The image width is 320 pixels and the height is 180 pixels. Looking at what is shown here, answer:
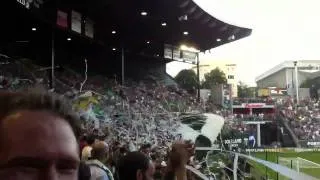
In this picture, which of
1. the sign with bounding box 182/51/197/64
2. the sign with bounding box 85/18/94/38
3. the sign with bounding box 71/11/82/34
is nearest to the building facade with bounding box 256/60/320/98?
the sign with bounding box 182/51/197/64

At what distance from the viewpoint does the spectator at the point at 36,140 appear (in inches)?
38.3

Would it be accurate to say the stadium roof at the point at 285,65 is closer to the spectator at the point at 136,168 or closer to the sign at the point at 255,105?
the sign at the point at 255,105

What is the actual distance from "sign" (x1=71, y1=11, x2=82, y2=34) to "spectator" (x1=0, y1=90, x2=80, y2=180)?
88.3ft

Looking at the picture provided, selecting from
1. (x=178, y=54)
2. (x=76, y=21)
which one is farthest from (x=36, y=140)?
(x=178, y=54)

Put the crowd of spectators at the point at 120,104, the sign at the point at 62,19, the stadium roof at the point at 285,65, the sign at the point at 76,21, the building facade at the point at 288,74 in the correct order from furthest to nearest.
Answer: the stadium roof at the point at 285,65, the building facade at the point at 288,74, the sign at the point at 76,21, the sign at the point at 62,19, the crowd of spectators at the point at 120,104

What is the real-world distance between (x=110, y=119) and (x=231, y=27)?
1847 centimetres

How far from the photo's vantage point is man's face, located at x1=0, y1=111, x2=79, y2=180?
38.2 inches

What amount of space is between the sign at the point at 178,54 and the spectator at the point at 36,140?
43.8 meters

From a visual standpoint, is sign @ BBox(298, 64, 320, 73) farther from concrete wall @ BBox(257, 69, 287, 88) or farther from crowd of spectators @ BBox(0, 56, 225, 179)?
crowd of spectators @ BBox(0, 56, 225, 179)

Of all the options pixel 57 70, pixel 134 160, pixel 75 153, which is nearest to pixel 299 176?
pixel 134 160

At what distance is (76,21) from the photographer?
94.8 ft

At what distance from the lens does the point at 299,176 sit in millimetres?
5941

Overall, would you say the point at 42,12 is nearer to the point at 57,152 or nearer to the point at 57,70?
the point at 57,70

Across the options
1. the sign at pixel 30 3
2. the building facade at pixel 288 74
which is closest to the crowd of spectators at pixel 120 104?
the sign at pixel 30 3
